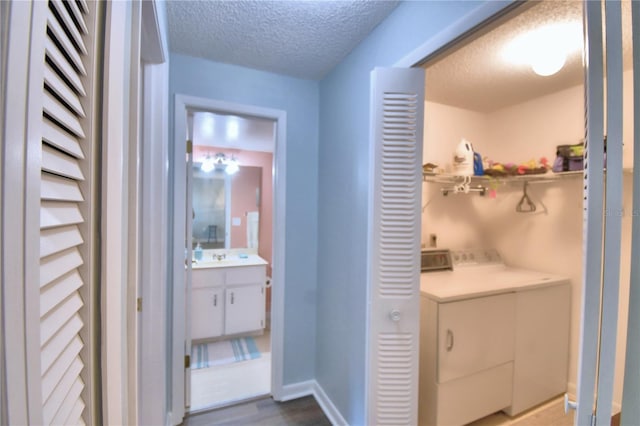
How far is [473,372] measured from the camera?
1.64 metres

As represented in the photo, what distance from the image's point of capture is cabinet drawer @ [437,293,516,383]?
1540 mm

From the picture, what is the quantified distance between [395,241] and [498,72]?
1.62m

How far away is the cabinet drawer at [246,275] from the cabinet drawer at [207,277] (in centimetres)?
8

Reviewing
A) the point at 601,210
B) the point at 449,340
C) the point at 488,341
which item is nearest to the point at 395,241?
the point at 601,210

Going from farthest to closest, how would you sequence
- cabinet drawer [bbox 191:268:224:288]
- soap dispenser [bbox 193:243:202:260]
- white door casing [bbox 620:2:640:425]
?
1. soap dispenser [bbox 193:243:202:260]
2. cabinet drawer [bbox 191:268:224:288]
3. white door casing [bbox 620:2:640:425]

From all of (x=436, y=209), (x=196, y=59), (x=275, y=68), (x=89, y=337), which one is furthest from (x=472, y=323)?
(x=196, y=59)

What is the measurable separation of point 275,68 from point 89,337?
183 centimetres

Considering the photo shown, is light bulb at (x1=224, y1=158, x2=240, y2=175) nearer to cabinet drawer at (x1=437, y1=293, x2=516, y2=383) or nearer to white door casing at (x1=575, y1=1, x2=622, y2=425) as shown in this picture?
cabinet drawer at (x1=437, y1=293, x2=516, y2=383)

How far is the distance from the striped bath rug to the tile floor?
94 mm

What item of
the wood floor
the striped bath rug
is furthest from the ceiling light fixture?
the striped bath rug

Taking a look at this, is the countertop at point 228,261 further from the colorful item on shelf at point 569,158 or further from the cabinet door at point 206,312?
the colorful item on shelf at point 569,158

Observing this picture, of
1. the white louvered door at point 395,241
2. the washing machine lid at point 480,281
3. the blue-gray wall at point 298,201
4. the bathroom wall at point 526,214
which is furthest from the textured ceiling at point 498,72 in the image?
the washing machine lid at point 480,281

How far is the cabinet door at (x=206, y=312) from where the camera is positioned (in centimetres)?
280

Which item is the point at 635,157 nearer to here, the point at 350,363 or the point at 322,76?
the point at 350,363
